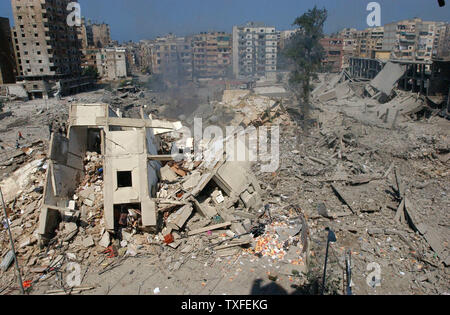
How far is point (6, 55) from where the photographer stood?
3534 cm

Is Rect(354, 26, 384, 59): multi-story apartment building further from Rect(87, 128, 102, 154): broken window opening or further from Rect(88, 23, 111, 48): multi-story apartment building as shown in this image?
Rect(87, 128, 102, 154): broken window opening

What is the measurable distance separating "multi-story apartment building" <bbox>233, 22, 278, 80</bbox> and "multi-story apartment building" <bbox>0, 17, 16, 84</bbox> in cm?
2797

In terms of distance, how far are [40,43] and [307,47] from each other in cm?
2798

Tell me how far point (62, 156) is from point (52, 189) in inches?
35.4

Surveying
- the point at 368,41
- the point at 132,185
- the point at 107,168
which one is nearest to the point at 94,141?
the point at 107,168

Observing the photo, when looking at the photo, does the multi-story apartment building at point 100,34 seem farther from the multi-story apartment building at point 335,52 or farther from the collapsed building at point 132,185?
the collapsed building at point 132,185

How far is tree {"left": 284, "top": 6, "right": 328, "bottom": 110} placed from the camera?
1630 cm

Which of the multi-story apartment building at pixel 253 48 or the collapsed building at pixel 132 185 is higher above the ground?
the multi-story apartment building at pixel 253 48

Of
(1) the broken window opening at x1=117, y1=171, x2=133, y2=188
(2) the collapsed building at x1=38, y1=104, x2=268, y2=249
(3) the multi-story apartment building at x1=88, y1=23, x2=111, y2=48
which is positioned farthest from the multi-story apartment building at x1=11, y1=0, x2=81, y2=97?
(3) the multi-story apartment building at x1=88, y1=23, x2=111, y2=48

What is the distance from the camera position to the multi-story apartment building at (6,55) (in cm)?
3472

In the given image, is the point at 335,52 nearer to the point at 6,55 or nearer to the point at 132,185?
the point at 6,55

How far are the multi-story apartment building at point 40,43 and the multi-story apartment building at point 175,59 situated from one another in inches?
405
